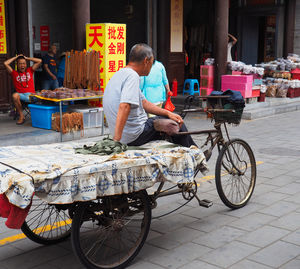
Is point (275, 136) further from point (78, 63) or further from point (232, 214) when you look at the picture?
point (232, 214)

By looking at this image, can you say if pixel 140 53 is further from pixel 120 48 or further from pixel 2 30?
pixel 2 30

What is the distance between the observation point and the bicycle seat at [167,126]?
14.2 ft

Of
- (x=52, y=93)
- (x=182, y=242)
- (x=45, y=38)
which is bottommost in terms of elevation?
(x=182, y=242)

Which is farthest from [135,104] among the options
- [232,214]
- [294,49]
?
[294,49]

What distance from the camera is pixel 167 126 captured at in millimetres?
4344

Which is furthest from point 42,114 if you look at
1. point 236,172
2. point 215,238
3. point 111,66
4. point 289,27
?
point 289,27

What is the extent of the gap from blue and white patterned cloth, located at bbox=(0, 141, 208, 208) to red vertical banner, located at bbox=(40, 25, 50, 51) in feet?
37.6

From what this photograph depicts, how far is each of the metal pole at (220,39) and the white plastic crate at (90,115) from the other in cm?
438

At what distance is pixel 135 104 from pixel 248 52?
1420 cm

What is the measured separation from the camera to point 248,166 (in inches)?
217

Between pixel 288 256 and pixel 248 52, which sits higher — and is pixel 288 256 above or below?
below

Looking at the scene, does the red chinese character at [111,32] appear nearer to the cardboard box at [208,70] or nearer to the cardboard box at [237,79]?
the cardboard box at [208,70]

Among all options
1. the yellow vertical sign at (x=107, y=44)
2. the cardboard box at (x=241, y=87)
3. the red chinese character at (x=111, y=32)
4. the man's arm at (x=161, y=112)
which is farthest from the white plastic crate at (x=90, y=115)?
the man's arm at (x=161, y=112)

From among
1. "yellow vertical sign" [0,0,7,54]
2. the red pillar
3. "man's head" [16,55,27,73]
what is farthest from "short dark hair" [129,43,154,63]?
"yellow vertical sign" [0,0,7,54]
